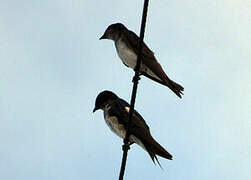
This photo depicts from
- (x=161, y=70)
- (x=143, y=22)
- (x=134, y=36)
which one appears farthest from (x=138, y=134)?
(x=143, y=22)

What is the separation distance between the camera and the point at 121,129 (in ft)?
29.0

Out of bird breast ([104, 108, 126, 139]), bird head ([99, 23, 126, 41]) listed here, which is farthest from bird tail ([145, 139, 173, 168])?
bird head ([99, 23, 126, 41])

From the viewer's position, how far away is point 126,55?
30.8 ft

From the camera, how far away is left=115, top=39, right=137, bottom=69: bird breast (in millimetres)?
9258

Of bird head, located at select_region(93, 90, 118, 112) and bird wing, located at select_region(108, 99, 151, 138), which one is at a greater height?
bird head, located at select_region(93, 90, 118, 112)

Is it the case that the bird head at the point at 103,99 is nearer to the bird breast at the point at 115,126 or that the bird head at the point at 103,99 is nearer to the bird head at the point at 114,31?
the bird breast at the point at 115,126

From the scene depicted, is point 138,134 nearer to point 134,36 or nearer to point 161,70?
point 161,70

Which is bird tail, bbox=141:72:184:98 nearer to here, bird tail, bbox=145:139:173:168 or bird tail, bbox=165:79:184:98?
bird tail, bbox=165:79:184:98

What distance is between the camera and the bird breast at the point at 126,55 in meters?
9.26

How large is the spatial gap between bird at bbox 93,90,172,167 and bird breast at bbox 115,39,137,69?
553 millimetres

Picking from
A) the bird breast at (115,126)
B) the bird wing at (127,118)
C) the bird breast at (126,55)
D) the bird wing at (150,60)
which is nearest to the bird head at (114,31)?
the bird breast at (126,55)

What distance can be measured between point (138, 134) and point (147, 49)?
1524 millimetres

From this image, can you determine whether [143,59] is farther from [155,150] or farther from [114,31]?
[155,150]

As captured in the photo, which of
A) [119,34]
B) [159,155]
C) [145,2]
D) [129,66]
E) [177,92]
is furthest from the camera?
[119,34]
